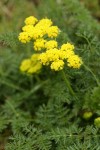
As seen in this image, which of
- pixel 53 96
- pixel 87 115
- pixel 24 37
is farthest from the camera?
pixel 53 96

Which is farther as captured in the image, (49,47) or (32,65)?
(32,65)

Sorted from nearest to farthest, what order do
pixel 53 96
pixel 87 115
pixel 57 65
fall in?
pixel 57 65, pixel 87 115, pixel 53 96

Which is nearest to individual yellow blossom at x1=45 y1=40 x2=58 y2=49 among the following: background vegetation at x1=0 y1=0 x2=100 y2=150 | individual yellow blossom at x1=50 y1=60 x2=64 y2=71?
individual yellow blossom at x1=50 y1=60 x2=64 y2=71

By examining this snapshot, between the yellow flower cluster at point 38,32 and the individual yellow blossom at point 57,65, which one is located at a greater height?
the yellow flower cluster at point 38,32

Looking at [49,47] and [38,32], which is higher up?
[38,32]

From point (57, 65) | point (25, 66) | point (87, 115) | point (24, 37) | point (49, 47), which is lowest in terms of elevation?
point (87, 115)

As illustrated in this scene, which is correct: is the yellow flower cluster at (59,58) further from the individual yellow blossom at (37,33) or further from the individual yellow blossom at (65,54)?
the individual yellow blossom at (37,33)

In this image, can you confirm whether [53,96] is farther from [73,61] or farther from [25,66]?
[73,61]

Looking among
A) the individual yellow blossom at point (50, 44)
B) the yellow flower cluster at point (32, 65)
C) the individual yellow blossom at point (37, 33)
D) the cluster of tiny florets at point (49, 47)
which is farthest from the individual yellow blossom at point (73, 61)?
the yellow flower cluster at point (32, 65)

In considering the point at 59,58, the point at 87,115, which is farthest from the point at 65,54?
the point at 87,115
